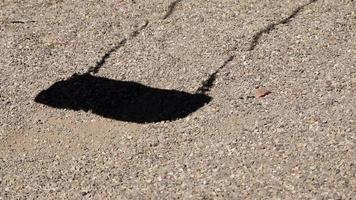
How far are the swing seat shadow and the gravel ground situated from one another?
2cm

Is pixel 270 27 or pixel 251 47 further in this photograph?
pixel 270 27

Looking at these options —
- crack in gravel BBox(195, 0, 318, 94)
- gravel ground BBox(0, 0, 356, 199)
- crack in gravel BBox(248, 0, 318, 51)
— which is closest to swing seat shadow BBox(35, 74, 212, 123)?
gravel ground BBox(0, 0, 356, 199)

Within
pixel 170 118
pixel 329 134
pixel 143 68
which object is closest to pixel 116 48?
pixel 143 68

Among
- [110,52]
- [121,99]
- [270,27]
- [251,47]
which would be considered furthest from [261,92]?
[110,52]

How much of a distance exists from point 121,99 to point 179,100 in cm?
48

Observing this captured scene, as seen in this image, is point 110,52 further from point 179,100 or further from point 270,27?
point 270,27

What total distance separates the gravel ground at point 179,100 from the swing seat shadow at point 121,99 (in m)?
0.02

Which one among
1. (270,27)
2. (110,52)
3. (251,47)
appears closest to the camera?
(251,47)

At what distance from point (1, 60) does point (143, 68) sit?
1411 millimetres

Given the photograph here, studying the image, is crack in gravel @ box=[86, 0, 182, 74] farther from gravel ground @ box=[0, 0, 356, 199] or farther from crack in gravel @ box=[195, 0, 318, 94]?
crack in gravel @ box=[195, 0, 318, 94]

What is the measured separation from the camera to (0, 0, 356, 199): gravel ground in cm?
470

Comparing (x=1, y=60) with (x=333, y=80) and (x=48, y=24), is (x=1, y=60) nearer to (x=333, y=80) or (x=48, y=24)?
(x=48, y=24)

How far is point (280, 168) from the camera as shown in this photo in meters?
4.70

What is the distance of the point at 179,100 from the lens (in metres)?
5.77
